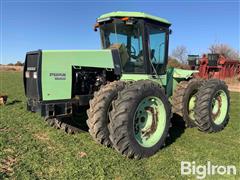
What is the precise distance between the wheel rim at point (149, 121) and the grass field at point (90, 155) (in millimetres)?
350

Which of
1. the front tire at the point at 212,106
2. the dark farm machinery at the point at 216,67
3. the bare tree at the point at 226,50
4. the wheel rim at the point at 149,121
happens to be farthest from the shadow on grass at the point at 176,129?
the bare tree at the point at 226,50

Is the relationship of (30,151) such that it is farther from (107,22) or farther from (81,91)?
(107,22)

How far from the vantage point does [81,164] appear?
17.2 ft

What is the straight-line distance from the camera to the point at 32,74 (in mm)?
5871

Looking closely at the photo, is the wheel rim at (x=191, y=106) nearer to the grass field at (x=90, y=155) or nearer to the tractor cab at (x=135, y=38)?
the grass field at (x=90, y=155)

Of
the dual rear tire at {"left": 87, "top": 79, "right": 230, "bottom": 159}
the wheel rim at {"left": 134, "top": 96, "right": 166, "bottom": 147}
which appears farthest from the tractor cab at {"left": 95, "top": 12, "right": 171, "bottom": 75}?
the wheel rim at {"left": 134, "top": 96, "right": 166, "bottom": 147}

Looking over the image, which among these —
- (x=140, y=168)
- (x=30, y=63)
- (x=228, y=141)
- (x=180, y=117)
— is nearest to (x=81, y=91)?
(x=30, y=63)

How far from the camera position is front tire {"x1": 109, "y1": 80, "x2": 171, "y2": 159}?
5316 millimetres

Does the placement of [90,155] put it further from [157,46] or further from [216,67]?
[216,67]

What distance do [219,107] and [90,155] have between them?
4331 mm

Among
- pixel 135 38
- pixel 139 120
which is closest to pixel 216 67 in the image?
pixel 135 38

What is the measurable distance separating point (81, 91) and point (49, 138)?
150cm

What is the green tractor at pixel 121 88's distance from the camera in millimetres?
5543

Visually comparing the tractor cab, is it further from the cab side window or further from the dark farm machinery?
the dark farm machinery
